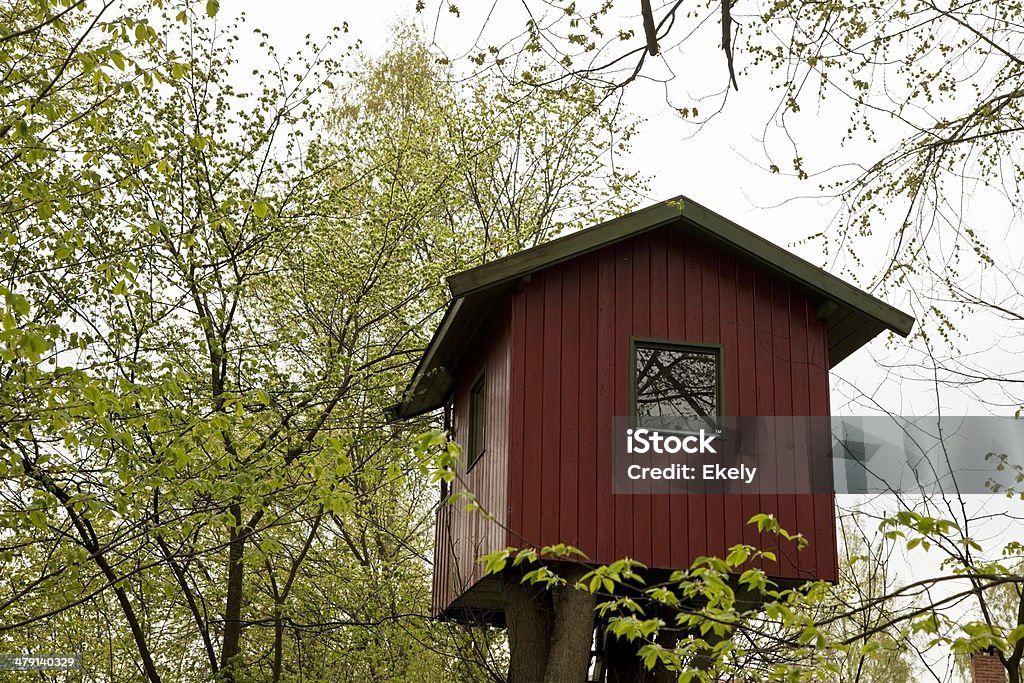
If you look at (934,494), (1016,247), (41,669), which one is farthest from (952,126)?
(41,669)

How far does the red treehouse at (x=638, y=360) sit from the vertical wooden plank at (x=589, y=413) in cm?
1

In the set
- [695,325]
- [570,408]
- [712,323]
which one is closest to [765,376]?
[712,323]

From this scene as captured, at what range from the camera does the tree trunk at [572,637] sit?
454 inches

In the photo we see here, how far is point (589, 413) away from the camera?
37.3 ft

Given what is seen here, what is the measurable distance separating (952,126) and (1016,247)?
1.85m

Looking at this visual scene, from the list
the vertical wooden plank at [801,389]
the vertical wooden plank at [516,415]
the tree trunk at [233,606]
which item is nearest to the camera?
the vertical wooden plank at [516,415]

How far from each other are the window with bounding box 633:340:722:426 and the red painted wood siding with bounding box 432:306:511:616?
1.41m

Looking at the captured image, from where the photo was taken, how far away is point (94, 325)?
48.2 feet

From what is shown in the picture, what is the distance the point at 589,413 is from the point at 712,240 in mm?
2406

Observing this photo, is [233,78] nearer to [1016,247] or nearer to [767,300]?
[767,300]

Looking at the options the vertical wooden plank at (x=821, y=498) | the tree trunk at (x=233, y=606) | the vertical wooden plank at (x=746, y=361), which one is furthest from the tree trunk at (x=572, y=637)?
the tree trunk at (x=233, y=606)

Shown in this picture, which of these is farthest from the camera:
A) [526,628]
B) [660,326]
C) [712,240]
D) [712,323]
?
[526,628]

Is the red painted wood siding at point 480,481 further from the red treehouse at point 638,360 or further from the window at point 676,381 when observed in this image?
the window at point 676,381

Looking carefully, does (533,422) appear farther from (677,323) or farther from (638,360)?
(677,323)
